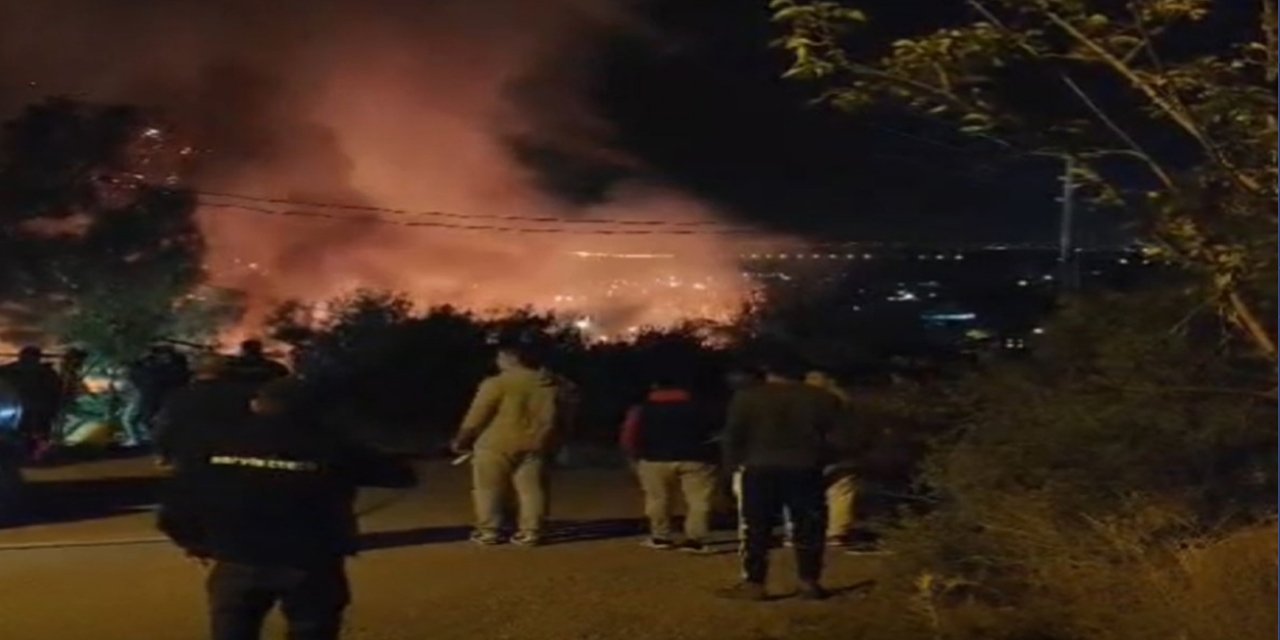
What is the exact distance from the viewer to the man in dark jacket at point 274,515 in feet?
21.2

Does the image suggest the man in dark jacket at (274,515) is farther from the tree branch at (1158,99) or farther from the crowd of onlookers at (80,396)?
the crowd of onlookers at (80,396)

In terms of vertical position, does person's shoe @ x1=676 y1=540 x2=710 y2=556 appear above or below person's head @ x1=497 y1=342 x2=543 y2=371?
below

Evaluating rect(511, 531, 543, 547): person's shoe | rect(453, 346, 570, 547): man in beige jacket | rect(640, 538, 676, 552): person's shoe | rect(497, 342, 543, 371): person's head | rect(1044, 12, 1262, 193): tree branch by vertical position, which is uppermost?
rect(1044, 12, 1262, 193): tree branch

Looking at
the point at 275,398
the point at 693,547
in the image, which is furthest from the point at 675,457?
the point at 275,398

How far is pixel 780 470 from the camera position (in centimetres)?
1138

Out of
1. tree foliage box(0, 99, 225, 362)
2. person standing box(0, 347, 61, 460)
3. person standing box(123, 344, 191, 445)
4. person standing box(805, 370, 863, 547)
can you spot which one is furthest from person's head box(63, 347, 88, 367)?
person standing box(805, 370, 863, 547)

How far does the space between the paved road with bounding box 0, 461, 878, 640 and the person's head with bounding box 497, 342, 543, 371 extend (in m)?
1.23

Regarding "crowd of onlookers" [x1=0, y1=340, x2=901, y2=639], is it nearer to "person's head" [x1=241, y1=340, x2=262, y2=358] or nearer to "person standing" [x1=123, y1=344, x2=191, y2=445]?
"person's head" [x1=241, y1=340, x2=262, y2=358]

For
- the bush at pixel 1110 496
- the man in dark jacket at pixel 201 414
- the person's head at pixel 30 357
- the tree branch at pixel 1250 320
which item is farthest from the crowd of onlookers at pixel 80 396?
the tree branch at pixel 1250 320

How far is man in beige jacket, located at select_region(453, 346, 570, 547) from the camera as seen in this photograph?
1412 centimetres

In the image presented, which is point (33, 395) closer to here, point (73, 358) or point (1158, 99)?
point (73, 358)

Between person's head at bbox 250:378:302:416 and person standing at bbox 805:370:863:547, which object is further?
person standing at bbox 805:370:863:547

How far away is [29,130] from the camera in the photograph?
34219 millimetres

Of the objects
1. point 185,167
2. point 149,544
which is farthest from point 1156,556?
point 185,167
